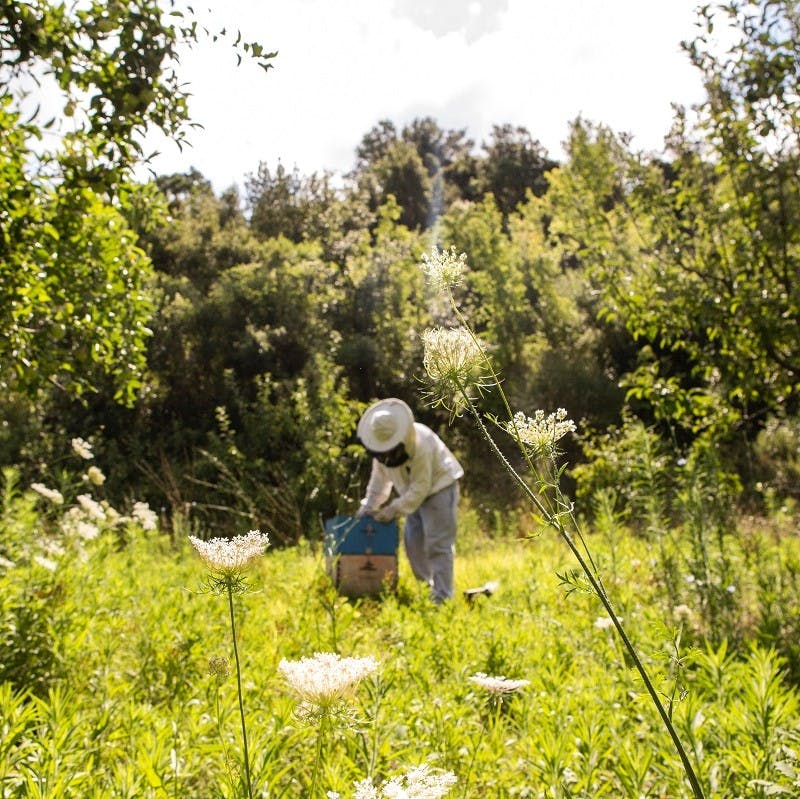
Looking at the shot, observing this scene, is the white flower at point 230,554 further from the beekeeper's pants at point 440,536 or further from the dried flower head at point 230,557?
the beekeeper's pants at point 440,536

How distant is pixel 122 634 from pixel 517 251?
15527 millimetres

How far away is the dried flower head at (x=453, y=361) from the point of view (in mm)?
1137

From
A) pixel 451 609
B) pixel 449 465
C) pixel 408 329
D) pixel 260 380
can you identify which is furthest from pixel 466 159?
pixel 451 609

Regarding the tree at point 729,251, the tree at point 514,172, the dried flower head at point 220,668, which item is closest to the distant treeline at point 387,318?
the tree at point 729,251

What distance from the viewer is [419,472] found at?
228 inches

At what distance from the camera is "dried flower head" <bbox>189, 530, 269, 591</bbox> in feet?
3.87

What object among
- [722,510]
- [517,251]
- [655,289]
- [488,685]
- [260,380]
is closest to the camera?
[488,685]

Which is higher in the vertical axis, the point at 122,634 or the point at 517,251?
the point at 517,251

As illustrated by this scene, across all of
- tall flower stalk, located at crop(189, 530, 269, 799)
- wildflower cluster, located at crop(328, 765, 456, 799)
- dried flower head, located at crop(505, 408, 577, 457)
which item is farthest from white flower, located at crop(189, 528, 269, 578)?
dried flower head, located at crop(505, 408, 577, 457)

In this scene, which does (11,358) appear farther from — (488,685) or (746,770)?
(746,770)

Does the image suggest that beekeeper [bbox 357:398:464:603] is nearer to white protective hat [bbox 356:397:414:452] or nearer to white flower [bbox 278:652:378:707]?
white protective hat [bbox 356:397:414:452]

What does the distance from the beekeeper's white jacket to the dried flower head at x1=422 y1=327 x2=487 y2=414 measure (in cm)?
446

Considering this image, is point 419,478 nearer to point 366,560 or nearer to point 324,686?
point 366,560

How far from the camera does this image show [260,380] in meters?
13.2
